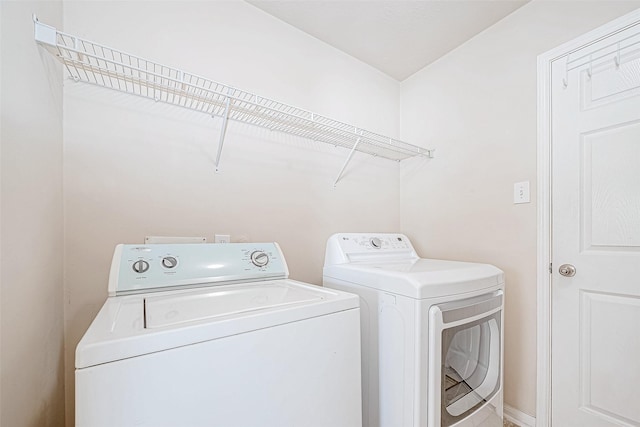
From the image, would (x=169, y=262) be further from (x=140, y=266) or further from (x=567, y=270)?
(x=567, y=270)

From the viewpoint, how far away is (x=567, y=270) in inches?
55.3

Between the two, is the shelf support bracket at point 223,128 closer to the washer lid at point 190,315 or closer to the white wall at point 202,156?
the white wall at point 202,156

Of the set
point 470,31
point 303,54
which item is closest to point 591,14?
point 470,31

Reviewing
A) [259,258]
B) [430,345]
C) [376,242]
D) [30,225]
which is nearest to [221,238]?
[259,258]

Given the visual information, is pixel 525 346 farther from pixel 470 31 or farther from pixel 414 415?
pixel 470 31

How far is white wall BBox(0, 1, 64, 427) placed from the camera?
26.6 inches

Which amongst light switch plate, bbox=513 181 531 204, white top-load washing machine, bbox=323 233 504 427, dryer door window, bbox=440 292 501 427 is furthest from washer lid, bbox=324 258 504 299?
light switch plate, bbox=513 181 531 204

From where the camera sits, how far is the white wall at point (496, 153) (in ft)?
5.03

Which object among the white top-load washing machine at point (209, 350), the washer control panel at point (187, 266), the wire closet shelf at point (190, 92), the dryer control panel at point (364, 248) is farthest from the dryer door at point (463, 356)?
the wire closet shelf at point (190, 92)

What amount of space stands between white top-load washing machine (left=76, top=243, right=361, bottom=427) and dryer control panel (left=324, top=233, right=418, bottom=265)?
0.48m

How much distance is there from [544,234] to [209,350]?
5.68 feet

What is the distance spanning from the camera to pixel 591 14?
1.36 m

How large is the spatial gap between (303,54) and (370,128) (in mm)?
741

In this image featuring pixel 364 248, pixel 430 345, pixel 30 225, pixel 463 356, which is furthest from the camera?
pixel 364 248
